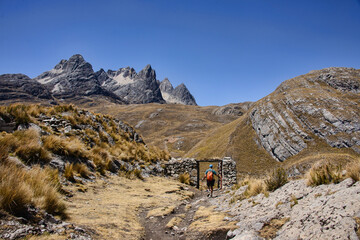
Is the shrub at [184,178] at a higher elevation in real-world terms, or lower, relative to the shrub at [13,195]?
lower

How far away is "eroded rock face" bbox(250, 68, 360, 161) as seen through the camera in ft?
152

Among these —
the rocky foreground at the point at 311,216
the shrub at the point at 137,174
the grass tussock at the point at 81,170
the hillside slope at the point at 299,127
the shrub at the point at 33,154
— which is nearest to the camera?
the rocky foreground at the point at 311,216

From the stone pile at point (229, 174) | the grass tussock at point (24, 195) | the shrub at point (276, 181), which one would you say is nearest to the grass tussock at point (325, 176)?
the shrub at point (276, 181)

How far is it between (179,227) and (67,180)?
16.7 ft

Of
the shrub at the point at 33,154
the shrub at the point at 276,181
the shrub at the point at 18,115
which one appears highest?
the shrub at the point at 18,115

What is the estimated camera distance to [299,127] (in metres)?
50.3

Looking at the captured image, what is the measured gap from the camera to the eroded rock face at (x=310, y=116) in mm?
46281

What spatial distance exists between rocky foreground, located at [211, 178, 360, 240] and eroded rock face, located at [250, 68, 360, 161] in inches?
1854

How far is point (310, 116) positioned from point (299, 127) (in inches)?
192

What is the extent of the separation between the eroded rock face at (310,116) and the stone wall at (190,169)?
31.7m

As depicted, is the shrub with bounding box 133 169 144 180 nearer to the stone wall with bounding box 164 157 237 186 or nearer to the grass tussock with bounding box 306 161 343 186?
the stone wall with bounding box 164 157 237 186

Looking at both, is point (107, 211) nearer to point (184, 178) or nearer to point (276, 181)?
point (276, 181)

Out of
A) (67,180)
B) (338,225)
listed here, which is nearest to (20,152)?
(67,180)

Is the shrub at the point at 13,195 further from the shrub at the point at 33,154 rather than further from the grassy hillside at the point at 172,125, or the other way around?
the grassy hillside at the point at 172,125
